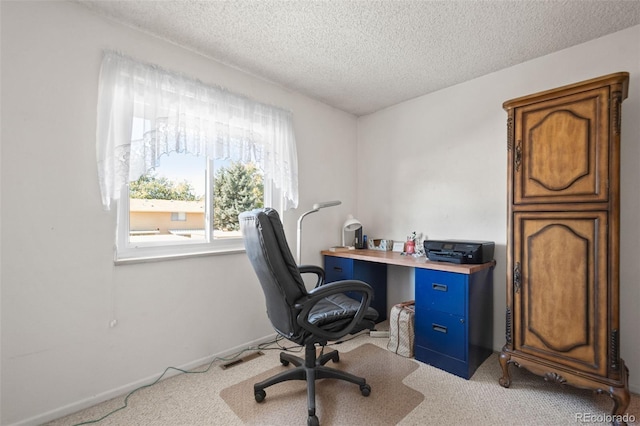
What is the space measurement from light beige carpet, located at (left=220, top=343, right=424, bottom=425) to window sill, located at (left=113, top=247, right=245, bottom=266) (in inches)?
37.0

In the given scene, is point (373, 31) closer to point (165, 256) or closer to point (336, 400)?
point (165, 256)

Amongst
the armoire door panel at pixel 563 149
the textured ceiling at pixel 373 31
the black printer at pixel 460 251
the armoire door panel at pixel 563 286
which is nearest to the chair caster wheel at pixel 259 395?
the black printer at pixel 460 251

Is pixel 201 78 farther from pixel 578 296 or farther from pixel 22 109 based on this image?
pixel 578 296

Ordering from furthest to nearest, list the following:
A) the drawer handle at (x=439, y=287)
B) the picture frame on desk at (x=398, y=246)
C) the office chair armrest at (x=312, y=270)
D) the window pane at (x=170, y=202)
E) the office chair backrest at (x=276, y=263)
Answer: the picture frame on desk at (x=398, y=246) → the office chair armrest at (x=312, y=270) → the drawer handle at (x=439, y=287) → the window pane at (x=170, y=202) → the office chair backrest at (x=276, y=263)

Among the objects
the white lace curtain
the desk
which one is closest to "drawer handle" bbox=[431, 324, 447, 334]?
the desk

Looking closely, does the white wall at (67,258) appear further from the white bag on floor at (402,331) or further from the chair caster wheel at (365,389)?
the white bag on floor at (402,331)

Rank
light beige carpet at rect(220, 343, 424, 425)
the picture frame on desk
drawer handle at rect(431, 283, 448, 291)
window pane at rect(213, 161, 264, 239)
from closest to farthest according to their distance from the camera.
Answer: light beige carpet at rect(220, 343, 424, 425) → drawer handle at rect(431, 283, 448, 291) → window pane at rect(213, 161, 264, 239) → the picture frame on desk

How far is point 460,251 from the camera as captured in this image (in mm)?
2092

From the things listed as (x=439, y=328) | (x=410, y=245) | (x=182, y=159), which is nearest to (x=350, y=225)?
(x=410, y=245)

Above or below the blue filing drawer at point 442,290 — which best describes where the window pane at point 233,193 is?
above

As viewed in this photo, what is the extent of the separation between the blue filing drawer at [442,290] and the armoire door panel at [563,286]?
335 mm

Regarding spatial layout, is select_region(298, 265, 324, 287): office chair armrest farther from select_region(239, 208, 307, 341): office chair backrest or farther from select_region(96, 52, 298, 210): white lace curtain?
select_region(96, 52, 298, 210): white lace curtain

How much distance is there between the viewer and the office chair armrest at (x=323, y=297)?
1.46 meters

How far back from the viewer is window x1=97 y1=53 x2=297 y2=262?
174 centimetres
